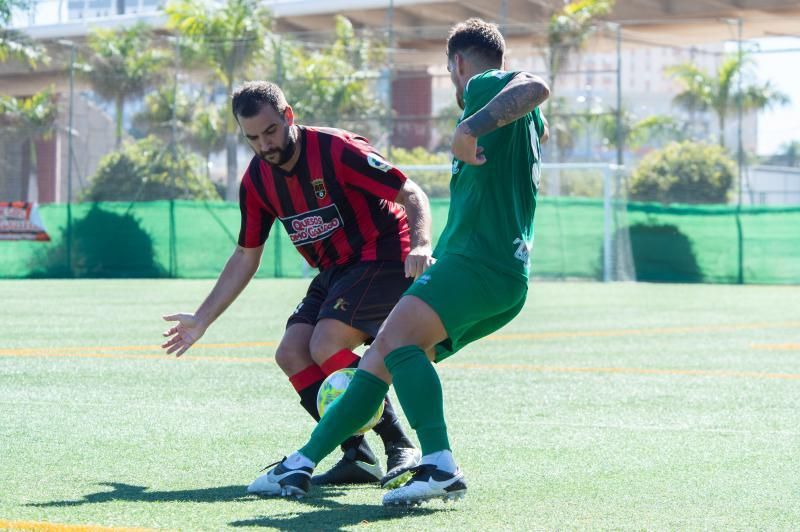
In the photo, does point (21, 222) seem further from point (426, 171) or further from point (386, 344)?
point (386, 344)

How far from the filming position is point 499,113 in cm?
456

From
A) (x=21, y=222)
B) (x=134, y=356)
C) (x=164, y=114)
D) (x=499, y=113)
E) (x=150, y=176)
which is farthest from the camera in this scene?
(x=164, y=114)

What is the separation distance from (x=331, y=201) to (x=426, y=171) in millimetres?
25956

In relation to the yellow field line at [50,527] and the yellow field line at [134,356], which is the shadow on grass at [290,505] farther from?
the yellow field line at [134,356]

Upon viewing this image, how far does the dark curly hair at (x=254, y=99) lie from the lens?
539 cm

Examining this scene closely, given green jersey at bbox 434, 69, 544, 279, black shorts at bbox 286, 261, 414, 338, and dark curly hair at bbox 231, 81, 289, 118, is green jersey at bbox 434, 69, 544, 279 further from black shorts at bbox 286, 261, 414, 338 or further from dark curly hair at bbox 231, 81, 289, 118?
dark curly hair at bbox 231, 81, 289, 118

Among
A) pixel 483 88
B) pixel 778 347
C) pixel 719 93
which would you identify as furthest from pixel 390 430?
pixel 719 93

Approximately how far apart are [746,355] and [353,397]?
793 centimetres

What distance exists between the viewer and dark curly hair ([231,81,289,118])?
17.7ft

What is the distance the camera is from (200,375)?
32.0 feet

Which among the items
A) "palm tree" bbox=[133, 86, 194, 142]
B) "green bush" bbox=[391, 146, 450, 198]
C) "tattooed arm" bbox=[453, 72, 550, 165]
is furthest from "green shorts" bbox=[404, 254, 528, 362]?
"palm tree" bbox=[133, 86, 194, 142]

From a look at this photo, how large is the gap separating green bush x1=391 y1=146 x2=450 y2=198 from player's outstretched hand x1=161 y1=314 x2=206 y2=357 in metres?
25.1

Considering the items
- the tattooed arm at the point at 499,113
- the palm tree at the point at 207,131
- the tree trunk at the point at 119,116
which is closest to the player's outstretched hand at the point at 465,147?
the tattooed arm at the point at 499,113

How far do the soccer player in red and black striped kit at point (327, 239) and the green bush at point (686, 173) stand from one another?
37176 millimetres
